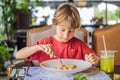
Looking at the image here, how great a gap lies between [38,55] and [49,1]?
4.80 metres

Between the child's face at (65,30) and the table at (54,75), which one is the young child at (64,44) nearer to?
the child's face at (65,30)

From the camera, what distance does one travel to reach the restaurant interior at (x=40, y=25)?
2.20 metres

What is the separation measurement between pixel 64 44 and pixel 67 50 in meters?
0.05

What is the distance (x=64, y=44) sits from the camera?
196cm

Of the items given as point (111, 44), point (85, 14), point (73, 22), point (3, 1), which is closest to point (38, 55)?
point (73, 22)

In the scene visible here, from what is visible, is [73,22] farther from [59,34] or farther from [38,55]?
[38,55]

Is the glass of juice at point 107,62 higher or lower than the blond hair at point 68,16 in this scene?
lower

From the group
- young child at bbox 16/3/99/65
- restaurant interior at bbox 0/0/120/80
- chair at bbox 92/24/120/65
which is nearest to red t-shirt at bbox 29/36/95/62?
young child at bbox 16/3/99/65

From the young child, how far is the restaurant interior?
11 centimetres

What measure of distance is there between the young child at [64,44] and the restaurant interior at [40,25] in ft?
0.35

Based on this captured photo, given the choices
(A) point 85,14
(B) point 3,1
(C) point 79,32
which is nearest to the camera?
(C) point 79,32

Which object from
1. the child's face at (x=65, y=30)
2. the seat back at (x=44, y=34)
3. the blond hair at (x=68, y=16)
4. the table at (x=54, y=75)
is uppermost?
the blond hair at (x=68, y=16)

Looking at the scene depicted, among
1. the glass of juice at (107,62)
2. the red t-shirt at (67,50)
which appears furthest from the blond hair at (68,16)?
the glass of juice at (107,62)

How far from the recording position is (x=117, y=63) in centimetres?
221
